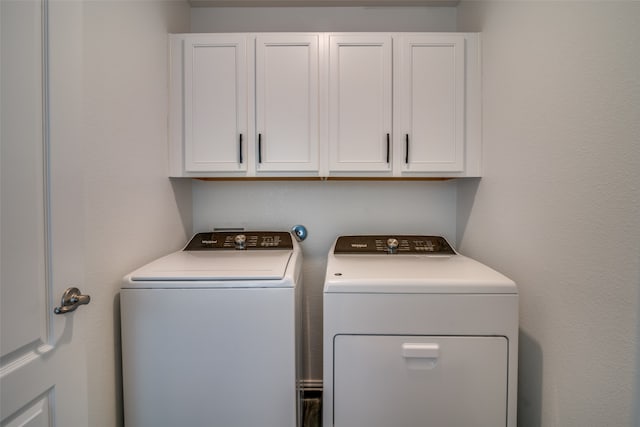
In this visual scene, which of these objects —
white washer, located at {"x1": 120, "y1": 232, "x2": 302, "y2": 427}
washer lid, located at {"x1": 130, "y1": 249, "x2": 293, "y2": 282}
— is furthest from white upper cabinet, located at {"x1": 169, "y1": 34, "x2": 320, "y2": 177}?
white washer, located at {"x1": 120, "y1": 232, "x2": 302, "y2": 427}

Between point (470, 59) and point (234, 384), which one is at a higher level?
point (470, 59)

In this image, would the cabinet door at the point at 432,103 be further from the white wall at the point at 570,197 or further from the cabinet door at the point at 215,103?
the cabinet door at the point at 215,103

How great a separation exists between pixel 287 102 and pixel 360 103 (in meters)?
0.41

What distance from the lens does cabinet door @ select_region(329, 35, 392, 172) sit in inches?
63.2

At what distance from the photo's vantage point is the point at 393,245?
1.71 m

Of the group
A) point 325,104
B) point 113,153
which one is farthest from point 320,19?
point 113,153

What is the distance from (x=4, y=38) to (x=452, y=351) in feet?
5.48

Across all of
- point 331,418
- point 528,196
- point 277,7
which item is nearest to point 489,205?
point 528,196

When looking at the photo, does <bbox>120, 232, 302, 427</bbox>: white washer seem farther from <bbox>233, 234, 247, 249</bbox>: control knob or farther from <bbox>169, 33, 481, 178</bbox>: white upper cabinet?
<bbox>169, 33, 481, 178</bbox>: white upper cabinet

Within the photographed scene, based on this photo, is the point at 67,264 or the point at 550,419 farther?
the point at 550,419

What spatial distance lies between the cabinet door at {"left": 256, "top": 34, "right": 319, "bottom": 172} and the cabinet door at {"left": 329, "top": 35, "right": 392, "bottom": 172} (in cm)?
10

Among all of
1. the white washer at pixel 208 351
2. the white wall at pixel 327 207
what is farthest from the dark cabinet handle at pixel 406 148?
the white washer at pixel 208 351

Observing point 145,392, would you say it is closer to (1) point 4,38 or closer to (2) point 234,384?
(2) point 234,384

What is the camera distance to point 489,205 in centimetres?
157
